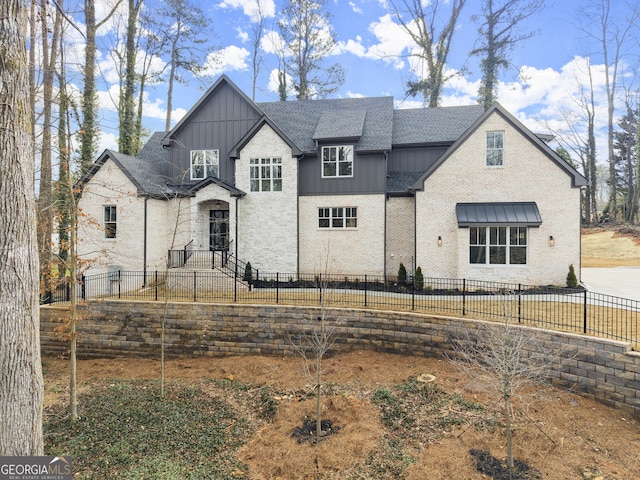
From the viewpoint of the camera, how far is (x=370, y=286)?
15.7 meters

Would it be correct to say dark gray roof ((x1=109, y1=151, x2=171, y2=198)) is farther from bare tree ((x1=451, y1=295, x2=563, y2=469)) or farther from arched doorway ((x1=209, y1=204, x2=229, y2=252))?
bare tree ((x1=451, y1=295, x2=563, y2=469))

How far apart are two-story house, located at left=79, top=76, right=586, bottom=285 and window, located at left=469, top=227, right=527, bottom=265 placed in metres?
0.05

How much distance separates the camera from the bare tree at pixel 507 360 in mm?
6039

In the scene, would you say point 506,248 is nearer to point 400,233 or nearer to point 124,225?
point 400,233

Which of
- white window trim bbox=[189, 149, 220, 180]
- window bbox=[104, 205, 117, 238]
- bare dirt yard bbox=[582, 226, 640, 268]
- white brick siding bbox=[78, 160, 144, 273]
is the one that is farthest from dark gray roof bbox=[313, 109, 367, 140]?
bare dirt yard bbox=[582, 226, 640, 268]

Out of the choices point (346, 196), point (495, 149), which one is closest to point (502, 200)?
point (495, 149)

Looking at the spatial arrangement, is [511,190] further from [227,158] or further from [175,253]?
[175,253]

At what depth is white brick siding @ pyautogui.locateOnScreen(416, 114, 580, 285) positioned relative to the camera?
14406mm

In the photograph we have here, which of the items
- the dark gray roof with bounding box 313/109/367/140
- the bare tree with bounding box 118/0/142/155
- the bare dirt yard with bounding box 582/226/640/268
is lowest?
the bare dirt yard with bounding box 582/226/640/268

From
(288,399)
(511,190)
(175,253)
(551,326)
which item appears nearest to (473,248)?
(511,190)

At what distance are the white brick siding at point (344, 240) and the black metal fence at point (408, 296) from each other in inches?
24.2

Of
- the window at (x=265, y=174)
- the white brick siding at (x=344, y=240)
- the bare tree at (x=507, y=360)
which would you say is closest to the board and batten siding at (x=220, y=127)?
the window at (x=265, y=174)

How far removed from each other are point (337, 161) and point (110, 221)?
12375mm

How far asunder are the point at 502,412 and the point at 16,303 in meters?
9.02
